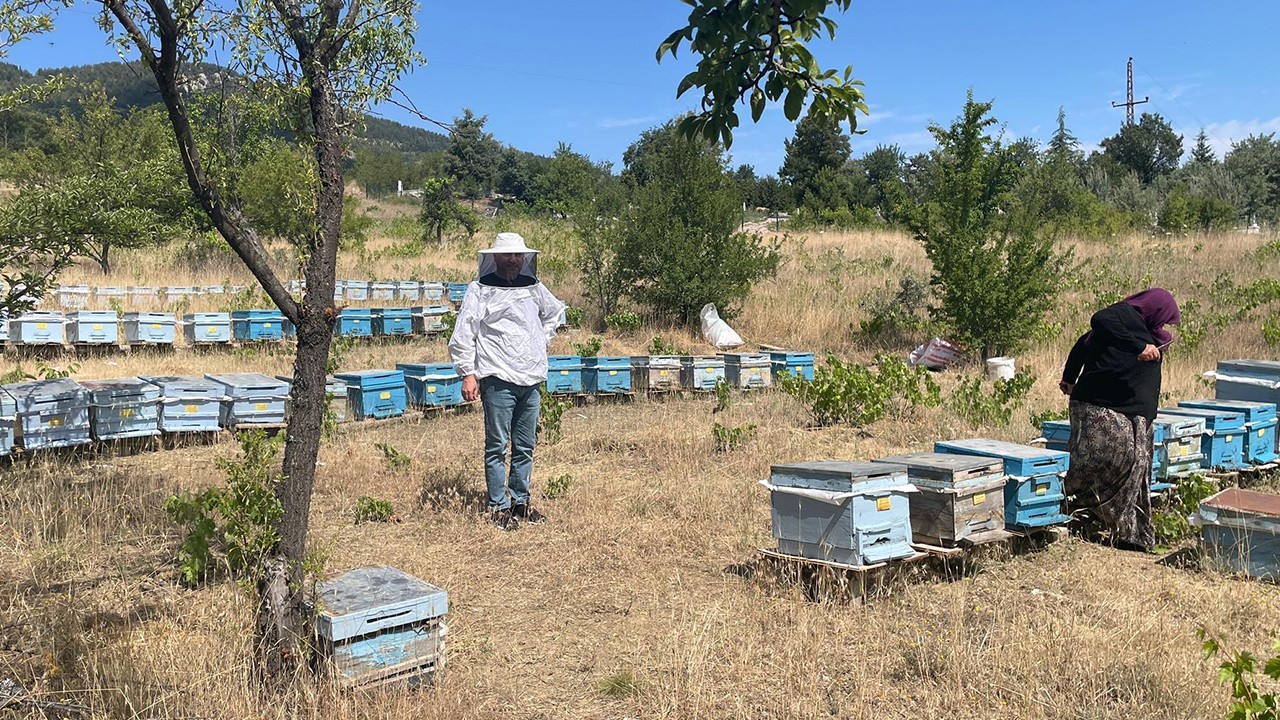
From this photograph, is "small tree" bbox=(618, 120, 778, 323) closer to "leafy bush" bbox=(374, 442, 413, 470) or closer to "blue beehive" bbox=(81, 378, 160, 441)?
"leafy bush" bbox=(374, 442, 413, 470)

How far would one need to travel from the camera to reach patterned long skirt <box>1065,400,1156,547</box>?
238 inches

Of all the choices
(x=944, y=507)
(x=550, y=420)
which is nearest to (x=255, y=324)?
(x=550, y=420)

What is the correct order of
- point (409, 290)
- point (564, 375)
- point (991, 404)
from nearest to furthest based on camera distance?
point (991, 404) < point (564, 375) < point (409, 290)

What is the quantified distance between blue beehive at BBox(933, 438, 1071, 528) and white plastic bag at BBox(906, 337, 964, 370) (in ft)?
29.1

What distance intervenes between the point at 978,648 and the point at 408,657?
2.57 meters

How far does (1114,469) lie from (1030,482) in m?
0.83

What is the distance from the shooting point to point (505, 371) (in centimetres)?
642

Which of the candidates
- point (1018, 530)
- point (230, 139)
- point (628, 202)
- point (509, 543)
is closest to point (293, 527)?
point (230, 139)

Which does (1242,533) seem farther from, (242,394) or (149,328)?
(149,328)

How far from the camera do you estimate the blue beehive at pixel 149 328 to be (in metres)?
12.9

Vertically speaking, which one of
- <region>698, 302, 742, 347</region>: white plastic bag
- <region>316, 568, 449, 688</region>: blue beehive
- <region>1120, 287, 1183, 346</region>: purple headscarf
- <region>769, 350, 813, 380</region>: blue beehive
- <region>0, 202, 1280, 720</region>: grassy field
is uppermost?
<region>1120, 287, 1183, 346</region>: purple headscarf

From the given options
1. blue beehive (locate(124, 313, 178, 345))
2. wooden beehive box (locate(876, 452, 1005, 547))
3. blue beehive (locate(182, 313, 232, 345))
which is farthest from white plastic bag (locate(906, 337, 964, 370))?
blue beehive (locate(124, 313, 178, 345))

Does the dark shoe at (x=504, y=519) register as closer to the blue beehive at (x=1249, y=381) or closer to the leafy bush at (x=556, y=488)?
the leafy bush at (x=556, y=488)

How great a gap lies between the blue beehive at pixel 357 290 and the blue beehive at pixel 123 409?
8.95 metres
